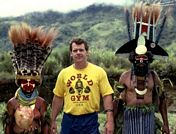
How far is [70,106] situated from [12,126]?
26.0 inches

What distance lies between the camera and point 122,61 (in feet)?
67.2

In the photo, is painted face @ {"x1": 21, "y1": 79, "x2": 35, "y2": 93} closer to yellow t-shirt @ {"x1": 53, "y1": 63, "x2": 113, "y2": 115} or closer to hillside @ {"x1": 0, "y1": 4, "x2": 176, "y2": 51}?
yellow t-shirt @ {"x1": 53, "y1": 63, "x2": 113, "y2": 115}

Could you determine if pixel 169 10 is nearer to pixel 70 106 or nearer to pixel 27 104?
pixel 70 106

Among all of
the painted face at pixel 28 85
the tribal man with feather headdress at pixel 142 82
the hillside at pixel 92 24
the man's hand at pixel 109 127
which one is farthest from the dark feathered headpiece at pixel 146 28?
the hillside at pixel 92 24

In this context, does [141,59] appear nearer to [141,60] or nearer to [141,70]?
[141,60]

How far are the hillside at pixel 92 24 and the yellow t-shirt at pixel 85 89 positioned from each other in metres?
21.5

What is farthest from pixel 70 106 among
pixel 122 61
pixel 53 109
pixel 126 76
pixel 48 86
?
pixel 122 61

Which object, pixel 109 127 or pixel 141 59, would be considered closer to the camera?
pixel 109 127

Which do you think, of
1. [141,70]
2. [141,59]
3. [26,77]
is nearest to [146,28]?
[141,59]

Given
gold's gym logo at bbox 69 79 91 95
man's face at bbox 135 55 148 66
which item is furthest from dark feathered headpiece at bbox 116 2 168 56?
gold's gym logo at bbox 69 79 91 95

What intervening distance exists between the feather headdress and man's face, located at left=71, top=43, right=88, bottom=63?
285 mm

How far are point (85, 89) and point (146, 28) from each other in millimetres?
1048

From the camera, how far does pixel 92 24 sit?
135 feet

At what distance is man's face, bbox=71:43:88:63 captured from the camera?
5.53m
